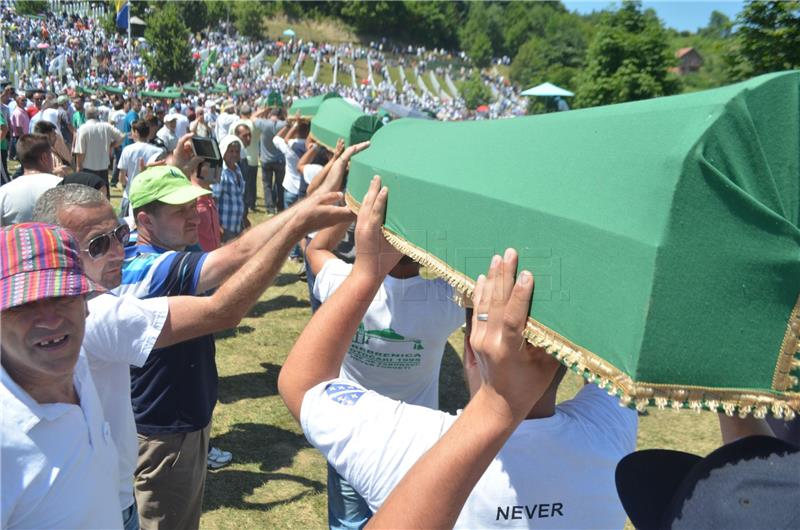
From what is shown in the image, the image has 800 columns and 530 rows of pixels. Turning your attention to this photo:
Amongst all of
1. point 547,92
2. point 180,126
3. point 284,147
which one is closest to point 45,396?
point 284,147

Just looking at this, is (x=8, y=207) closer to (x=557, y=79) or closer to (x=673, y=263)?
(x=673, y=263)

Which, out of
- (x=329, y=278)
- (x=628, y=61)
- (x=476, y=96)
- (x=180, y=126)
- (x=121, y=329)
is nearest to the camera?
(x=121, y=329)

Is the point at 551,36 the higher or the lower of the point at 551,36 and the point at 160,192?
the higher

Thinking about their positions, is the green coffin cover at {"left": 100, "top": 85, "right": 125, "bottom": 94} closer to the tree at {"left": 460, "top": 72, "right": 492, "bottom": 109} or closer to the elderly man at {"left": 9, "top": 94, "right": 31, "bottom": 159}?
the elderly man at {"left": 9, "top": 94, "right": 31, "bottom": 159}

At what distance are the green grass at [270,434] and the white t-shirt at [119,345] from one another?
6.40 feet

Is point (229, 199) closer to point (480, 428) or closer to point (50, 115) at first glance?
point (480, 428)

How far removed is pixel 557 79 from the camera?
46.8 meters

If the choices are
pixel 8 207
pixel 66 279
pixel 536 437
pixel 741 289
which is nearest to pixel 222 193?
pixel 8 207

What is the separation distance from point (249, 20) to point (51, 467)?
84.6 m

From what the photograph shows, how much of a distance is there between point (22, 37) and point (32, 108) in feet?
36.9

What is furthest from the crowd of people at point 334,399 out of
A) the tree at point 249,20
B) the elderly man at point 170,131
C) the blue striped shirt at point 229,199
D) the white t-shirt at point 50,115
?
the tree at point 249,20

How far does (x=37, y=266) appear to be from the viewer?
1.57m

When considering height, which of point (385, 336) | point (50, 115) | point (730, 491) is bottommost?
point (50, 115)

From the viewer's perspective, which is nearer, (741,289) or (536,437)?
(741,289)
